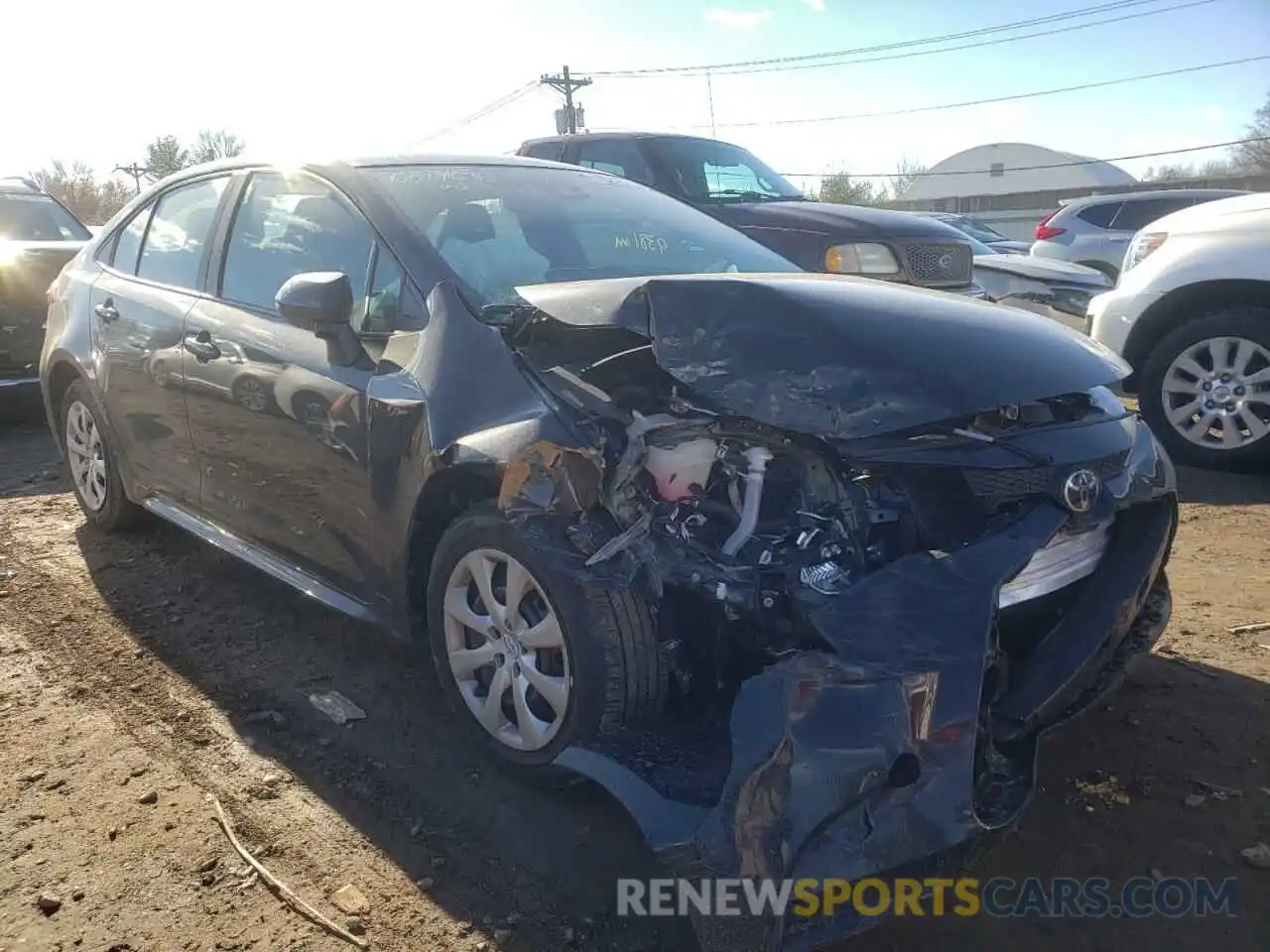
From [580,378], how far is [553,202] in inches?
50.5

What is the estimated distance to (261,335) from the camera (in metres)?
3.51

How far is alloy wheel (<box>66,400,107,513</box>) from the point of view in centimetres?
494

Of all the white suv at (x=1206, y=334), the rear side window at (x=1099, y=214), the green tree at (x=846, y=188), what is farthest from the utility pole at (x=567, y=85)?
the white suv at (x=1206, y=334)

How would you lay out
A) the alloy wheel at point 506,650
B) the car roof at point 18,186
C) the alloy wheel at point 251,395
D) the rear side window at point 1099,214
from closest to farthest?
the alloy wheel at point 506,650, the alloy wheel at point 251,395, the car roof at point 18,186, the rear side window at point 1099,214

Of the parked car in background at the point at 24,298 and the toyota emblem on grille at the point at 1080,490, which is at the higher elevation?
the parked car in background at the point at 24,298

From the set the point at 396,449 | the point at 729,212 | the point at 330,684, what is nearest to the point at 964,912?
the point at 396,449

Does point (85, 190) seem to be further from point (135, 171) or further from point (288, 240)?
point (288, 240)

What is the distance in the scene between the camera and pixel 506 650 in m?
2.76

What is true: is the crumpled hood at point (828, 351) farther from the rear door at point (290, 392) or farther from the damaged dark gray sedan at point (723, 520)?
the rear door at point (290, 392)

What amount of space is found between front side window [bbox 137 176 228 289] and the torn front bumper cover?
116 inches

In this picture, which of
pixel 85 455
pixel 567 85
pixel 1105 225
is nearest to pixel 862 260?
pixel 85 455

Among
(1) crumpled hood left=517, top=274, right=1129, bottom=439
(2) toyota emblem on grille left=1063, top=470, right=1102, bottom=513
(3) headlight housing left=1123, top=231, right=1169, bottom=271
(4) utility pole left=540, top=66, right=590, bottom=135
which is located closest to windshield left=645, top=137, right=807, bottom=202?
(3) headlight housing left=1123, top=231, right=1169, bottom=271

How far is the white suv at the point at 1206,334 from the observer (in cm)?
540

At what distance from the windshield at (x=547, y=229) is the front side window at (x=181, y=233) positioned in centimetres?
102
